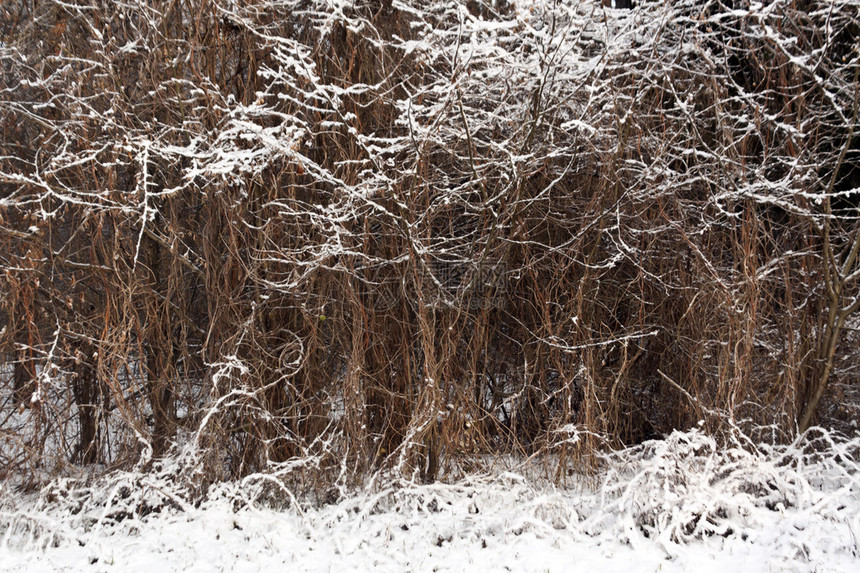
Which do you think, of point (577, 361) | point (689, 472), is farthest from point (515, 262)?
point (689, 472)

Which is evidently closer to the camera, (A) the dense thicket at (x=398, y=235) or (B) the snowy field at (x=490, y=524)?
(B) the snowy field at (x=490, y=524)

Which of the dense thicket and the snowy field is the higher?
the dense thicket

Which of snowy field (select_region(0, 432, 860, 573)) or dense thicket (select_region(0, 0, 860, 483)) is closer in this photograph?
snowy field (select_region(0, 432, 860, 573))

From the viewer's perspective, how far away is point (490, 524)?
348cm

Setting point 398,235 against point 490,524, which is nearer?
point 490,524

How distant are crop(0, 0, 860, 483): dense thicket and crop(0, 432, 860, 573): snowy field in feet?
1.00

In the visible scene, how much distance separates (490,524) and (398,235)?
6.32ft

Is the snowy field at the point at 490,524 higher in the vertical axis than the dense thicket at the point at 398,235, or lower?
lower

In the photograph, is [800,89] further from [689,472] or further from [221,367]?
[221,367]

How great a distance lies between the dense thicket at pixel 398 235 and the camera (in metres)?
3.92

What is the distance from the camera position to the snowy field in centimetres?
311

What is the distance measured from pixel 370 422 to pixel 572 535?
1.59 meters

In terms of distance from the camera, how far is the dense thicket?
3916mm

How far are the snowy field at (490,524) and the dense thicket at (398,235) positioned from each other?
306 mm
